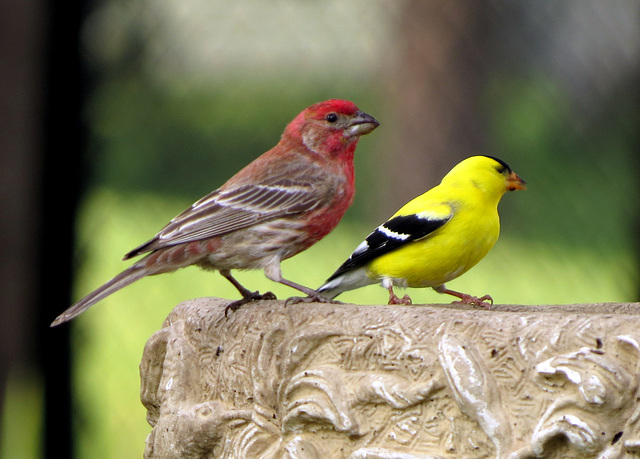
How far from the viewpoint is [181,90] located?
5.31 meters

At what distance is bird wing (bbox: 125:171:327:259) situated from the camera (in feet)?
11.3

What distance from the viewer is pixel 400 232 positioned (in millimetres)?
3494

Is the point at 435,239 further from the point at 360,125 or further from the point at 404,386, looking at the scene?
the point at 404,386

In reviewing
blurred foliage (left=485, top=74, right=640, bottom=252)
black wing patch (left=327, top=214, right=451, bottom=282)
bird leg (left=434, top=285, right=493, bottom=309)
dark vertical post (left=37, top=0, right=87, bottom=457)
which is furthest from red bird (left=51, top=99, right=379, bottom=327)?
blurred foliage (left=485, top=74, right=640, bottom=252)

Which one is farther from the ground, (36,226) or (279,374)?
(36,226)

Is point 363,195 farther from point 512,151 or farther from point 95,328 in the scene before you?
point 95,328

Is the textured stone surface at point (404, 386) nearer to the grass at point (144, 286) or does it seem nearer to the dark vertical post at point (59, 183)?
the dark vertical post at point (59, 183)

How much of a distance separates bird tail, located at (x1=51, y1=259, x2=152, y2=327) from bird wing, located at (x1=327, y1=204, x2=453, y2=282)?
854mm

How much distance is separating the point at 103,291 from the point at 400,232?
119cm

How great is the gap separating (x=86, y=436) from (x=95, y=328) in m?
0.61

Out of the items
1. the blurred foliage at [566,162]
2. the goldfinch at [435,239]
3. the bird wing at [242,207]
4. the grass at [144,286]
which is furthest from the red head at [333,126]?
the blurred foliage at [566,162]

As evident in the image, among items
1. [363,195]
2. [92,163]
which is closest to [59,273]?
[92,163]

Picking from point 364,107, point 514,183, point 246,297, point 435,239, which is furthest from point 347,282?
point 364,107

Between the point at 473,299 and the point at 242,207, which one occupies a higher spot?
the point at 242,207
